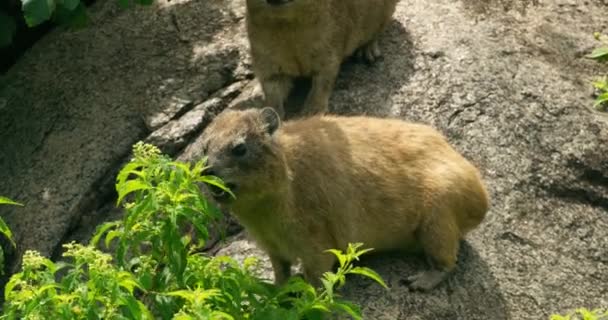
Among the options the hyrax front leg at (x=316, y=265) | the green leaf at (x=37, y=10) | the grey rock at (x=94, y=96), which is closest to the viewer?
the hyrax front leg at (x=316, y=265)

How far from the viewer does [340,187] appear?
6441 millimetres

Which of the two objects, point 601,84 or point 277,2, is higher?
point 277,2

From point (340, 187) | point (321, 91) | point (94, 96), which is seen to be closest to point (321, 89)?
point (321, 91)

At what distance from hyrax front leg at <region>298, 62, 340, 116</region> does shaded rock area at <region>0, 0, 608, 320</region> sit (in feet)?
0.41

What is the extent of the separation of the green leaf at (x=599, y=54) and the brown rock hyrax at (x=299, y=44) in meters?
1.94

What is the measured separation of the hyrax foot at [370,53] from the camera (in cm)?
868

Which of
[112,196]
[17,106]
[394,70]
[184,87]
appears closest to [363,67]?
[394,70]

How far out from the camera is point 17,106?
340 inches

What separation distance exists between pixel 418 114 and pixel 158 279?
11.3 feet

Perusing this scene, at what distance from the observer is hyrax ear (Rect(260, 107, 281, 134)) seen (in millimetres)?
6078

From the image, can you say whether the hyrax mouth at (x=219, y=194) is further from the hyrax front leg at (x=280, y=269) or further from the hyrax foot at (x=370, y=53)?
the hyrax foot at (x=370, y=53)

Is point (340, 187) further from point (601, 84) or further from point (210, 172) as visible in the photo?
point (601, 84)

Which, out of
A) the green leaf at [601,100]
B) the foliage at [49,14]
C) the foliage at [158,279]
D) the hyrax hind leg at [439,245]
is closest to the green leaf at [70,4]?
the foliage at [49,14]

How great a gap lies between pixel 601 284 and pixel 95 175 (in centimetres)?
362
